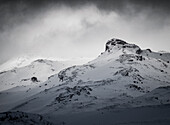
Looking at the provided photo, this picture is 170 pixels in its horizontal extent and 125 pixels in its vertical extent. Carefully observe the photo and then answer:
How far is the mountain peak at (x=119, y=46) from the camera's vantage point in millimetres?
169875

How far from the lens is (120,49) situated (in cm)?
16825

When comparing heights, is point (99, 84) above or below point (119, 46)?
below

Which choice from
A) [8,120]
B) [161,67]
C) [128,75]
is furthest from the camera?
[161,67]

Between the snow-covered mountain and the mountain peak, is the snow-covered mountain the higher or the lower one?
the lower one

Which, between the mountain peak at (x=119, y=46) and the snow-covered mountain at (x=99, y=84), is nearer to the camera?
the snow-covered mountain at (x=99, y=84)

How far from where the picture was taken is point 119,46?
6949 inches

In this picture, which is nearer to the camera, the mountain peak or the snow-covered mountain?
the snow-covered mountain

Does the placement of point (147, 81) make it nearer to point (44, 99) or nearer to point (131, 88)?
point (131, 88)

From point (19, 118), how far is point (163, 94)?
121ft

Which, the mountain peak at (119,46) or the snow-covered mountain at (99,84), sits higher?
the mountain peak at (119,46)

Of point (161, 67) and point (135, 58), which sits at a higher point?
point (135, 58)

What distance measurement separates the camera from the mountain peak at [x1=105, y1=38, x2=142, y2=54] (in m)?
170

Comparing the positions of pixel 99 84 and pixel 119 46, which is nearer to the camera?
pixel 99 84

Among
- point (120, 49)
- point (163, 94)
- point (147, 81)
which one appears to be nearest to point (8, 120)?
point (163, 94)
